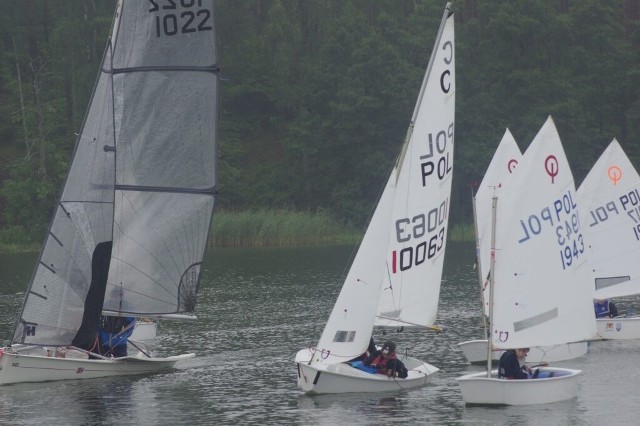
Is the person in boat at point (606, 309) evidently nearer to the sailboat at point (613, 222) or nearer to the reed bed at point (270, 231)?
the sailboat at point (613, 222)

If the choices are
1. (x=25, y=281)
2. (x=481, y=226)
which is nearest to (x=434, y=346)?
(x=481, y=226)

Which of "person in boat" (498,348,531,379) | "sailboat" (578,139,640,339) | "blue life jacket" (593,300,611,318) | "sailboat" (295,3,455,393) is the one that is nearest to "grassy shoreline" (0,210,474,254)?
"sailboat" (578,139,640,339)

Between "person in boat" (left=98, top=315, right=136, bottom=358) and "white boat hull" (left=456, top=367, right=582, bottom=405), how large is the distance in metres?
9.67

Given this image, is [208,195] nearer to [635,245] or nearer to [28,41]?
[635,245]

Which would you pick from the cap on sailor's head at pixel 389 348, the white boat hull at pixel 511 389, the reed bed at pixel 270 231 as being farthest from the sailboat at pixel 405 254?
the reed bed at pixel 270 231

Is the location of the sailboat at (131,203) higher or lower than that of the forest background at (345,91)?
lower

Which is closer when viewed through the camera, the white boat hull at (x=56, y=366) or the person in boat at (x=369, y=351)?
the person in boat at (x=369, y=351)

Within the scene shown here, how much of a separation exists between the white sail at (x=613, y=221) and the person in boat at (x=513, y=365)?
13.6 meters

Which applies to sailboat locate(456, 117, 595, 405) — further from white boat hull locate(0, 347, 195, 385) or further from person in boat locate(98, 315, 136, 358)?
person in boat locate(98, 315, 136, 358)

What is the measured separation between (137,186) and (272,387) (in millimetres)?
6289

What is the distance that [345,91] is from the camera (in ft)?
306

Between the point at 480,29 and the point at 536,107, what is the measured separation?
34.1ft

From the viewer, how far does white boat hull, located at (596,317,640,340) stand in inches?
1549

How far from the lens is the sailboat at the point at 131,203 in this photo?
3228 centimetres
